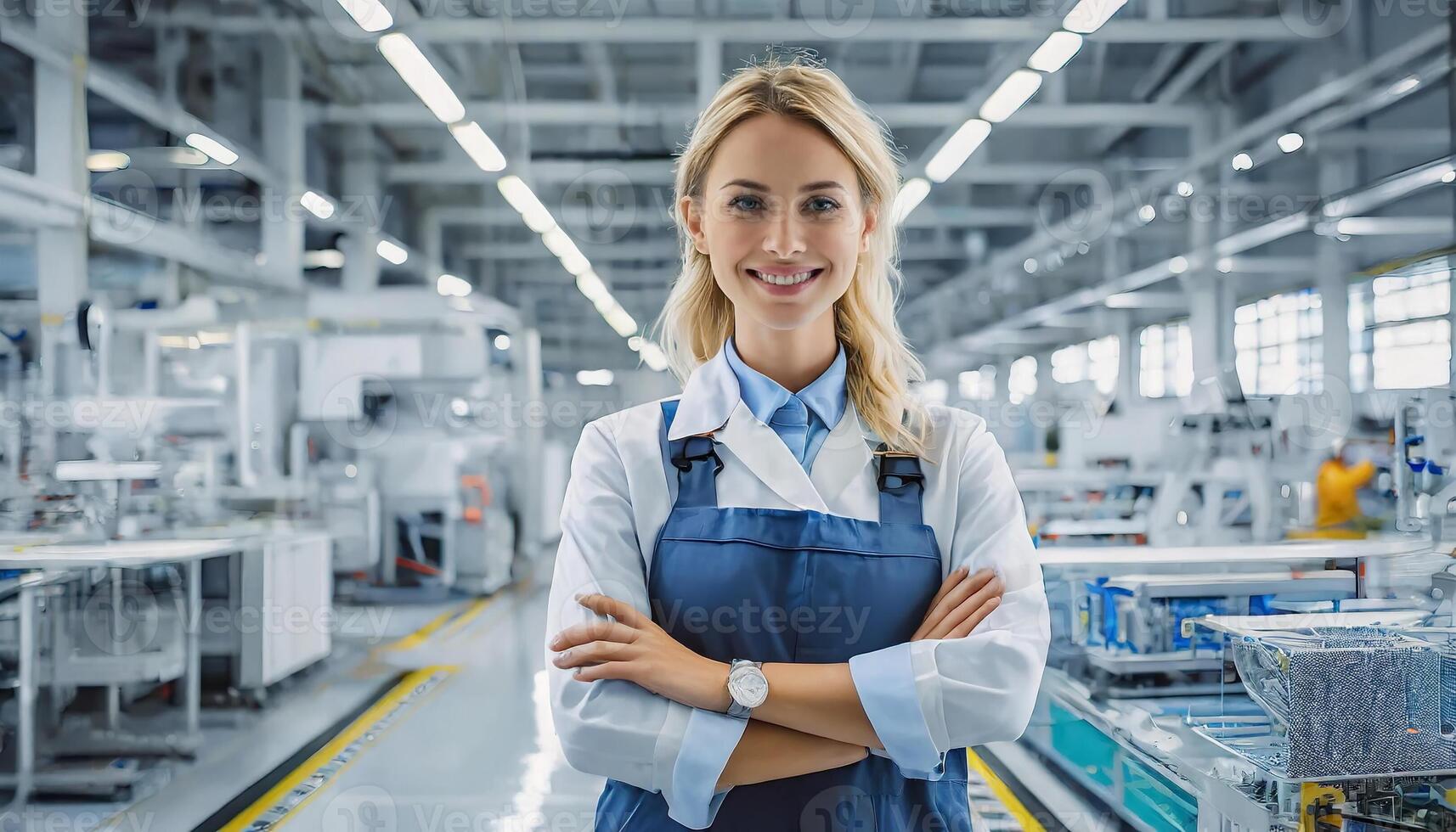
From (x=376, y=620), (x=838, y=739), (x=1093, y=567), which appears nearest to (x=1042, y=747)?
(x=1093, y=567)

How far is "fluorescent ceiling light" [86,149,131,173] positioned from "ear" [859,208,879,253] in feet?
22.2

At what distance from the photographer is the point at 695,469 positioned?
1140mm

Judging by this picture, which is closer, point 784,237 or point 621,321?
point 784,237

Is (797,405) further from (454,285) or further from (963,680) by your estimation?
(454,285)

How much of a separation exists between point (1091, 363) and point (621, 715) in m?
14.4

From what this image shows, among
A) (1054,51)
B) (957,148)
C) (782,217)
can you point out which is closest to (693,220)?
(782,217)

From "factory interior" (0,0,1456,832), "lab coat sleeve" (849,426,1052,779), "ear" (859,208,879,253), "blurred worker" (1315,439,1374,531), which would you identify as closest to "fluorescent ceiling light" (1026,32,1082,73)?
"factory interior" (0,0,1456,832)

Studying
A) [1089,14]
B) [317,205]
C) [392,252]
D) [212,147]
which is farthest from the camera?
[392,252]

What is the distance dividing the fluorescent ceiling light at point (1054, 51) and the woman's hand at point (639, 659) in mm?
3969

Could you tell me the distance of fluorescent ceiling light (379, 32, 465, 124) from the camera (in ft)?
12.7

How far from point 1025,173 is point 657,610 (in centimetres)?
776

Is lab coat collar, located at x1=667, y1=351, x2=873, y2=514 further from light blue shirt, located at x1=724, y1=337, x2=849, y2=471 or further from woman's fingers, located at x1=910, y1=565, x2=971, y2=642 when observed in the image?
woman's fingers, located at x1=910, y1=565, x2=971, y2=642

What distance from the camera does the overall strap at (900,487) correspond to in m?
1.11

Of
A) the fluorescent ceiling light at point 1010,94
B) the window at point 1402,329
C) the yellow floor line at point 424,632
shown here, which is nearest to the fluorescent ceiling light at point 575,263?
the yellow floor line at point 424,632
